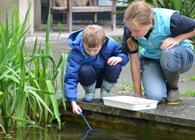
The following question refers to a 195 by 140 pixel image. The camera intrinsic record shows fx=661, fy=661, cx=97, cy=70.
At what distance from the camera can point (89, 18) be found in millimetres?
15633

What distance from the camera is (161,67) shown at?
5.06 metres

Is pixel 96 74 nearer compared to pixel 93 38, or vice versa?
pixel 93 38

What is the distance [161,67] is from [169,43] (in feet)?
1.06

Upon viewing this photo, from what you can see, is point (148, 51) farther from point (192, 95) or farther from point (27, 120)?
point (27, 120)

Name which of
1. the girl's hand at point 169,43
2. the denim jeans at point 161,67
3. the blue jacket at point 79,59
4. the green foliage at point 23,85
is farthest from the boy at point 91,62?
the girl's hand at point 169,43

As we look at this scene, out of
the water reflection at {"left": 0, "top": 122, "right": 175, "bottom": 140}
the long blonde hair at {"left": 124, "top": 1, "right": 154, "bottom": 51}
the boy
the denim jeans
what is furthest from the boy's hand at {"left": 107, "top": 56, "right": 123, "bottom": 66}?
the water reflection at {"left": 0, "top": 122, "right": 175, "bottom": 140}

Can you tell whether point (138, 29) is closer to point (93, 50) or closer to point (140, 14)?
point (140, 14)

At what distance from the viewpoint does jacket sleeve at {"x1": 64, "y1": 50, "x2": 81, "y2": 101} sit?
4.86 m

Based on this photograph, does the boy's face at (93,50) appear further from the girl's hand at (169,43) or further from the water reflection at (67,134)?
the water reflection at (67,134)

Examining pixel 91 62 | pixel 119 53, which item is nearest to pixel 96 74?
pixel 91 62

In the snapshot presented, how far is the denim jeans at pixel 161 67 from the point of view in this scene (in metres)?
4.79

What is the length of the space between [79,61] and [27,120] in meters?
0.62

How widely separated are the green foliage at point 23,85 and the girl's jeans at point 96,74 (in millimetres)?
175

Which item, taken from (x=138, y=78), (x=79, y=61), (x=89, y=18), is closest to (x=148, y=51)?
(x=138, y=78)
